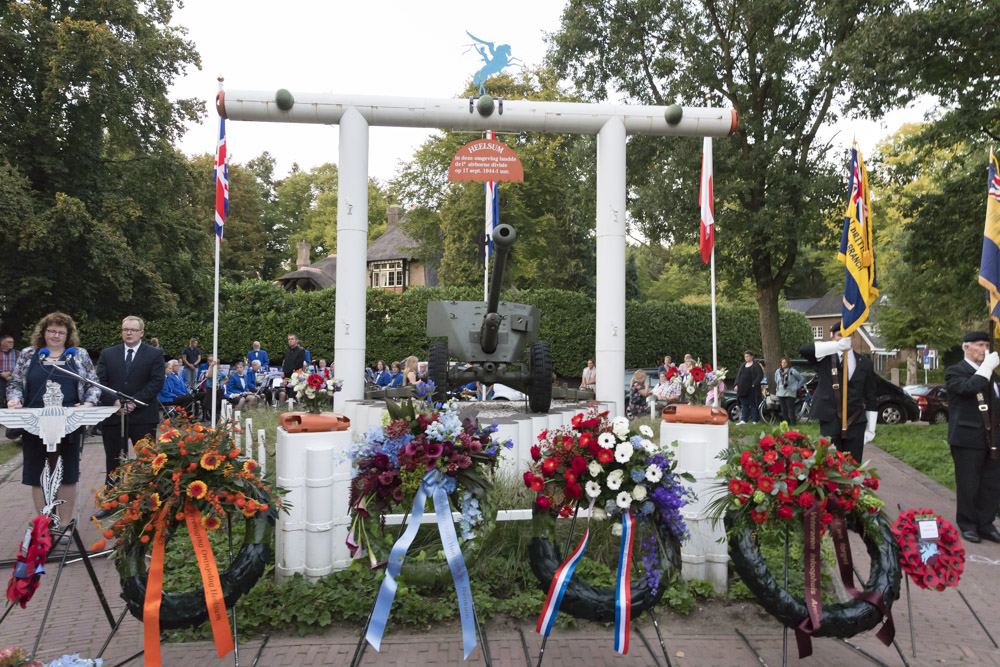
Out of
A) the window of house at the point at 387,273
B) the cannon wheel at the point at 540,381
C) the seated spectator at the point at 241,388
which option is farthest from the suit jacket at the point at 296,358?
the window of house at the point at 387,273

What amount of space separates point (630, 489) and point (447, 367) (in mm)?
5904

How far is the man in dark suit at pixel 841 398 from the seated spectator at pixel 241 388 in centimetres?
1134

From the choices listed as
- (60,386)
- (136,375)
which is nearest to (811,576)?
(60,386)

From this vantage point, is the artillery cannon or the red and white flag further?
the red and white flag

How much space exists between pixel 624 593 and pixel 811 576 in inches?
38.4

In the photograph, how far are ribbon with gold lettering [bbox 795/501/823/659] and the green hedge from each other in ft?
63.2

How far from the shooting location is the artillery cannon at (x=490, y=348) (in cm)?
908

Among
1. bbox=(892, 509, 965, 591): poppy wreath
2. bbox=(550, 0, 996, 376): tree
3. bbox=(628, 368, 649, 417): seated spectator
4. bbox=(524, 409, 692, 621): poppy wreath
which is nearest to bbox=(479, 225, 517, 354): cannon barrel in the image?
bbox=(524, 409, 692, 621): poppy wreath

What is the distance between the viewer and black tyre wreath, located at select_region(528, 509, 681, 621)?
12.7 feet

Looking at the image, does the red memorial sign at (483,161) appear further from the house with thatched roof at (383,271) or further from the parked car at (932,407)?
the house with thatched roof at (383,271)

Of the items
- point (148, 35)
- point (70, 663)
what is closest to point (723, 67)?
point (148, 35)

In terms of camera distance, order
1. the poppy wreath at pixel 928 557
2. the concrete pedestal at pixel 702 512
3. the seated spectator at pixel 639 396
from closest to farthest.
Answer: the poppy wreath at pixel 928 557 < the concrete pedestal at pixel 702 512 < the seated spectator at pixel 639 396

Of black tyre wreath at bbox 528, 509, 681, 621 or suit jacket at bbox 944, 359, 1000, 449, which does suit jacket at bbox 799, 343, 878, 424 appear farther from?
black tyre wreath at bbox 528, 509, 681, 621

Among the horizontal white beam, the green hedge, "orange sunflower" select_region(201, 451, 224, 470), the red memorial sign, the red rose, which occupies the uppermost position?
the horizontal white beam
